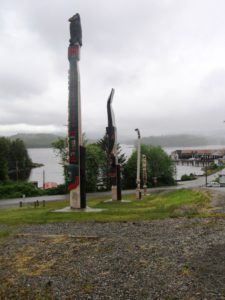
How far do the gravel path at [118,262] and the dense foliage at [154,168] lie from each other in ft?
155

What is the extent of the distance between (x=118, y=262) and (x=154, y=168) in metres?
55.6

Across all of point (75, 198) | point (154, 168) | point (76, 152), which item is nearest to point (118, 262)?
point (75, 198)

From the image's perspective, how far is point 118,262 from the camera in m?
9.76

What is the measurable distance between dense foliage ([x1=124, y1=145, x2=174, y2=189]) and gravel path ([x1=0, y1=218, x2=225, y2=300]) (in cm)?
4732

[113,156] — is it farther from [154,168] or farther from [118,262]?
[154,168]

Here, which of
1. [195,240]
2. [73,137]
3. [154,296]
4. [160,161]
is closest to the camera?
[154,296]

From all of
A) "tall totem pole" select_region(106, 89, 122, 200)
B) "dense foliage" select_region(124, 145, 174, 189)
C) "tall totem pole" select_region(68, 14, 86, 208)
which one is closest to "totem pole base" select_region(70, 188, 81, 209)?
"tall totem pole" select_region(68, 14, 86, 208)

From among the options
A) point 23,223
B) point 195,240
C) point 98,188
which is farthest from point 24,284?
point 98,188

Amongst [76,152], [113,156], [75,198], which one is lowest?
[75,198]

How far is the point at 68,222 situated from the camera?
54.6 feet

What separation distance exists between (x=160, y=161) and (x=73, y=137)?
4523 centimetres

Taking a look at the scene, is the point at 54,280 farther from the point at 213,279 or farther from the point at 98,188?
the point at 98,188

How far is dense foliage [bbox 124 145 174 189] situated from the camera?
61844 mm

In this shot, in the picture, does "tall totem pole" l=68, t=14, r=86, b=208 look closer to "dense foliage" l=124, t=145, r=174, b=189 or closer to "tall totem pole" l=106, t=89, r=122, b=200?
"tall totem pole" l=106, t=89, r=122, b=200
